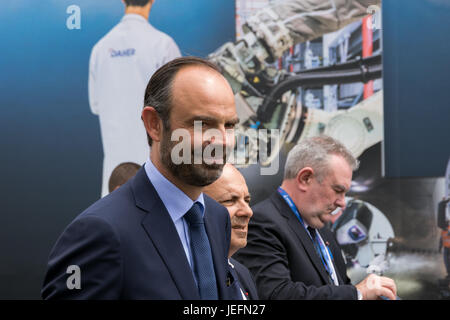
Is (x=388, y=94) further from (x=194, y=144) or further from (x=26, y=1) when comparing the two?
(x=194, y=144)

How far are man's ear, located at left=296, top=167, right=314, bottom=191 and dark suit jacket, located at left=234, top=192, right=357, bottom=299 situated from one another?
0.13 meters

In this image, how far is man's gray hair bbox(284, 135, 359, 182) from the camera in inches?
100

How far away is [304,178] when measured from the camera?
2535 millimetres

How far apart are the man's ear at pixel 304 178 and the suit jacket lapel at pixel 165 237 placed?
4.71 feet

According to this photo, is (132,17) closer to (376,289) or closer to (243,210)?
(243,210)

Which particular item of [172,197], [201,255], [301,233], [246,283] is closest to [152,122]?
[172,197]

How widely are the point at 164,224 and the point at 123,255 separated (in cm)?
12

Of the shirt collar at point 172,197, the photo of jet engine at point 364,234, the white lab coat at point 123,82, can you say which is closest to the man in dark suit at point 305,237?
the shirt collar at point 172,197

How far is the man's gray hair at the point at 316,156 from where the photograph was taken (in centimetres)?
255

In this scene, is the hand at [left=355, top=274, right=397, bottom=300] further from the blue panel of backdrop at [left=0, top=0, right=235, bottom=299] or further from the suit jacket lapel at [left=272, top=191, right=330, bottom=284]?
the blue panel of backdrop at [left=0, top=0, right=235, bottom=299]

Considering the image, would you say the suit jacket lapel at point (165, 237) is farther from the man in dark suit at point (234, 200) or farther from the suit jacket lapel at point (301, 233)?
the suit jacket lapel at point (301, 233)

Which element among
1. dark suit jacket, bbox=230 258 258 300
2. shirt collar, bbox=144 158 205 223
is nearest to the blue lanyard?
dark suit jacket, bbox=230 258 258 300
